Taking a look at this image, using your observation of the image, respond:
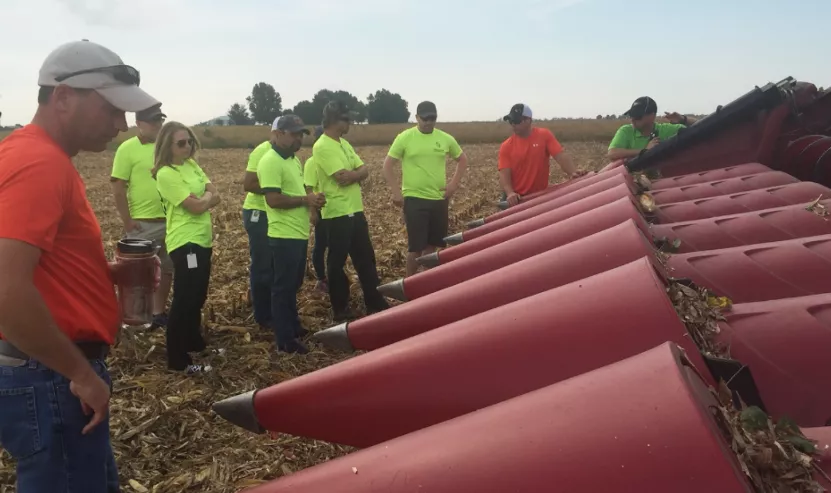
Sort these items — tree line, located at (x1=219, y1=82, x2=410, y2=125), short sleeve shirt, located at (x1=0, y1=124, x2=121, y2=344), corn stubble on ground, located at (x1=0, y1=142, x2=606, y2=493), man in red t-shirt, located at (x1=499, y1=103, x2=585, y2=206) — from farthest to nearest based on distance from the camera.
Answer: tree line, located at (x1=219, y1=82, x2=410, y2=125), man in red t-shirt, located at (x1=499, y1=103, x2=585, y2=206), corn stubble on ground, located at (x1=0, y1=142, x2=606, y2=493), short sleeve shirt, located at (x1=0, y1=124, x2=121, y2=344)

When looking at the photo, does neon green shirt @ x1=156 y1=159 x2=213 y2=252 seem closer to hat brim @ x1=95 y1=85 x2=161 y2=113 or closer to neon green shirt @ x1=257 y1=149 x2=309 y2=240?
neon green shirt @ x1=257 y1=149 x2=309 y2=240

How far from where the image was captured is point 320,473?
150 cm

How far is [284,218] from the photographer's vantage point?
501 cm

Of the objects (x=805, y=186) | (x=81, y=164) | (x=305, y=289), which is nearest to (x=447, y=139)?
(x=305, y=289)

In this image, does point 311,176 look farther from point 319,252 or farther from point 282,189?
point 282,189

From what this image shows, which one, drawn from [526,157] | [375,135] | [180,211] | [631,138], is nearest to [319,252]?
[180,211]

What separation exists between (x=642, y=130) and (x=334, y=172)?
3.38 m

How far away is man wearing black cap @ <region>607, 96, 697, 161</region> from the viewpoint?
617 cm

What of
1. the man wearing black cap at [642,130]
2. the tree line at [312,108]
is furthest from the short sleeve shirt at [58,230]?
the tree line at [312,108]

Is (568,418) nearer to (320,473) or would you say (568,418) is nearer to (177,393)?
(320,473)

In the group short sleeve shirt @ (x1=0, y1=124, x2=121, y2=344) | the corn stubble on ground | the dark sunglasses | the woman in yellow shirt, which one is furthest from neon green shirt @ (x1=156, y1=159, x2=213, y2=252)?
the dark sunglasses

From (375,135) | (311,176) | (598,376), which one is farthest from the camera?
(375,135)

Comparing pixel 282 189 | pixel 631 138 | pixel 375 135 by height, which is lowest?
pixel 282 189

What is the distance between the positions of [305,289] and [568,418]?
5.96 metres
